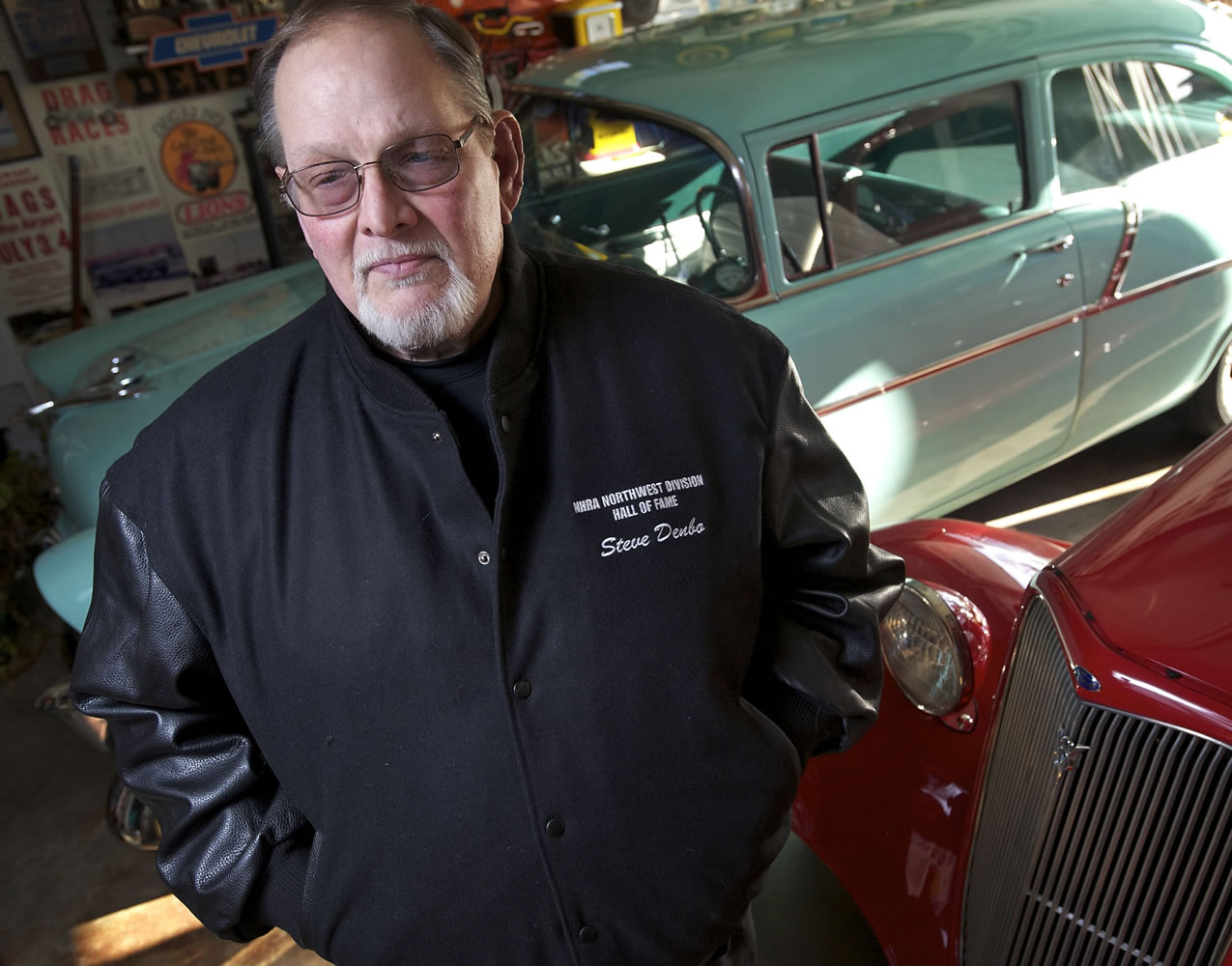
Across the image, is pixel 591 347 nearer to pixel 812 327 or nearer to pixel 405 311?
pixel 405 311

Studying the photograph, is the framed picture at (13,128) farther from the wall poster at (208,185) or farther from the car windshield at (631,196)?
the car windshield at (631,196)

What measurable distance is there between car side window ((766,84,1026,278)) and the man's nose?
6.16ft

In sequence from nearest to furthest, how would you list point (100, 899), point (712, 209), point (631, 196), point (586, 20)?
1. point (100, 899)
2. point (712, 209)
3. point (631, 196)
4. point (586, 20)

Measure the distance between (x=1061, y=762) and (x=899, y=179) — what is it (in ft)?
7.35

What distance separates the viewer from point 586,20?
19.3 ft

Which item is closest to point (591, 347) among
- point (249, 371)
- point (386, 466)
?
point (386, 466)

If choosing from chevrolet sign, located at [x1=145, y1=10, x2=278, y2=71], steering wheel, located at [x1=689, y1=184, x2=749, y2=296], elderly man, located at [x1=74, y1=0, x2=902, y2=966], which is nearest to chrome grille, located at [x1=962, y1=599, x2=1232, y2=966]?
elderly man, located at [x1=74, y1=0, x2=902, y2=966]

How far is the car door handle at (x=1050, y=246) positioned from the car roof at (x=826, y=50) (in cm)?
56

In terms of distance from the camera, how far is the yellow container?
19.4ft

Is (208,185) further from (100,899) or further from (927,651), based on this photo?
(927,651)

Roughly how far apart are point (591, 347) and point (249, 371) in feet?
1.47

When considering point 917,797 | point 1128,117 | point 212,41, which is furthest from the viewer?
point 212,41

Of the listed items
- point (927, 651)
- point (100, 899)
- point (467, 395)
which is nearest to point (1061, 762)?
point (927, 651)

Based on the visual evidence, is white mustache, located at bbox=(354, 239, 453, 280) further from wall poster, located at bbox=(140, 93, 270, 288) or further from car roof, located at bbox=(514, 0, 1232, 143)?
wall poster, located at bbox=(140, 93, 270, 288)
